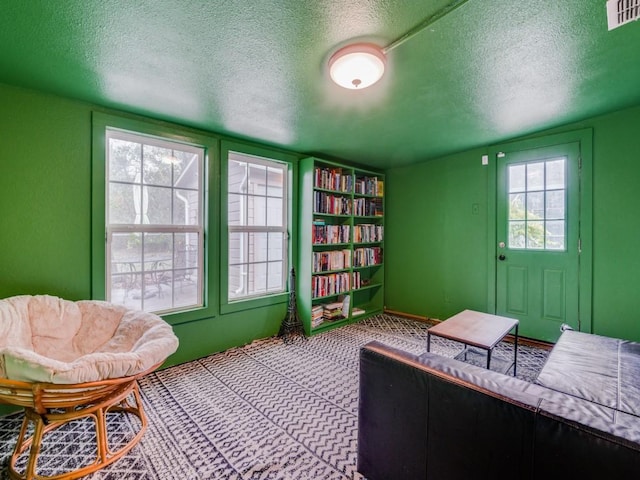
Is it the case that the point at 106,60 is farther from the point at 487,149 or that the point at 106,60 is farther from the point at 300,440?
the point at 487,149

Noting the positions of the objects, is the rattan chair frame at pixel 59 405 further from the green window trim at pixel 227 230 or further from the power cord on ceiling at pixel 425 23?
the power cord on ceiling at pixel 425 23

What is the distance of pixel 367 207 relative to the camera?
165 inches

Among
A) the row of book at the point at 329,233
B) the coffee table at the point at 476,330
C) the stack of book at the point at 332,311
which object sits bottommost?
the stack of book at the point at 332,311

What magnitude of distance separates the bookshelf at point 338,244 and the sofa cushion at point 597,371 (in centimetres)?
221

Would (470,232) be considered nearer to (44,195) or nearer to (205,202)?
(205,202)

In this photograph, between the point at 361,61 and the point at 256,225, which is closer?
the point at 361,61

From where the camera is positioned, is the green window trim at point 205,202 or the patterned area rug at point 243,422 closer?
the patterned area rug at point 243,422

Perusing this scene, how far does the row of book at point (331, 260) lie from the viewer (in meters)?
3.52

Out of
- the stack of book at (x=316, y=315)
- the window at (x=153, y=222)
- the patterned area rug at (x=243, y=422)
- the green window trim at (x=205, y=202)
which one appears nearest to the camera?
the patterned area rug at (x=243, y=422)

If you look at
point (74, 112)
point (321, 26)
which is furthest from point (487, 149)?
point (74, 112)

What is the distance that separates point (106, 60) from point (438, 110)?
2315 mm

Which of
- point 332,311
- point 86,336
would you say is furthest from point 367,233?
point 86,336

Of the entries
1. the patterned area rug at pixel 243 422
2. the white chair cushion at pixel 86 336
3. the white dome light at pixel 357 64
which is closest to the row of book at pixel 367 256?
the patterned area rug at pixel 243 422

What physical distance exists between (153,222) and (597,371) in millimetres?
3279
